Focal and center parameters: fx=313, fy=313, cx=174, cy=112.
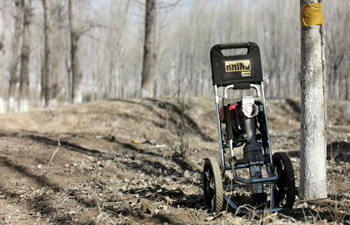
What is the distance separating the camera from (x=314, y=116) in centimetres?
386

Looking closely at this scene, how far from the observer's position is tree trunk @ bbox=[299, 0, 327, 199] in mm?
3850

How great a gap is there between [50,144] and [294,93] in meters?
29.1

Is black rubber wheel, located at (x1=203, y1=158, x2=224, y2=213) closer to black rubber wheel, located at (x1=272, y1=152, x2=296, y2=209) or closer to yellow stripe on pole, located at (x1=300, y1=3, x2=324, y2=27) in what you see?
black rubber wheel, located at (x1=272, y1=152, x2=296, y2=209)

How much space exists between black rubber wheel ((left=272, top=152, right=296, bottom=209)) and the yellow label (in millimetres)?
1028

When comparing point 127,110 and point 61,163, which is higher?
point 127,110

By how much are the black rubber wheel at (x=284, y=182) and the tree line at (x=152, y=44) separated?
10.2m

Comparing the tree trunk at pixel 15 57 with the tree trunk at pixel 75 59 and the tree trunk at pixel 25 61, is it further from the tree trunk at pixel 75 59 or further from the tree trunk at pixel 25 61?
the tree trunk at pixel 75 59

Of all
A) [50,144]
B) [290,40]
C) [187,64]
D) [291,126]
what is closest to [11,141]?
[50,144]

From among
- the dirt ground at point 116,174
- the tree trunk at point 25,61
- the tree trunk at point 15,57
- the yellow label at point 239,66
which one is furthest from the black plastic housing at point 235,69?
the tree trunk at point 15,57

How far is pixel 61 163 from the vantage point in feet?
18.5

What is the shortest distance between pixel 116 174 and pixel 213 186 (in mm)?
2491

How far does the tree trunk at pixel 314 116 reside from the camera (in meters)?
3.85

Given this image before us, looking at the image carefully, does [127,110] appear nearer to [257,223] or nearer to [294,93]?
[257,223]

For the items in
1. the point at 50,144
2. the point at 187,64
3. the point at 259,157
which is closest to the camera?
the point at 259,157
